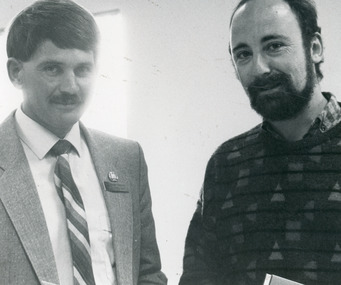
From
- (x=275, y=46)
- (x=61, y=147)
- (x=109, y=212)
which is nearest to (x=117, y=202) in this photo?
(x=109, y=212)

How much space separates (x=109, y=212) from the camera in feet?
2.47

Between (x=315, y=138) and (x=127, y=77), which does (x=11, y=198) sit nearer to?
(x=127, y=77)

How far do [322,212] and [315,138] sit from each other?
0.36 feet

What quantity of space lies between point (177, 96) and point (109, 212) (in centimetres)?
24

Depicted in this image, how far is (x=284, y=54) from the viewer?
28.1 inches

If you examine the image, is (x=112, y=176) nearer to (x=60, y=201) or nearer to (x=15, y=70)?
(x=60, y=201)

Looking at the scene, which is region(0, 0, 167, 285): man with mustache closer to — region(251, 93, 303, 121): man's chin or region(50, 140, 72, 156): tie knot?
region(50, 140, 72, 156): tie knot

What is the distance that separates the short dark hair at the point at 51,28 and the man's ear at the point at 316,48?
1.12ft

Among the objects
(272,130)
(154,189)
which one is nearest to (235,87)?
(272,130)

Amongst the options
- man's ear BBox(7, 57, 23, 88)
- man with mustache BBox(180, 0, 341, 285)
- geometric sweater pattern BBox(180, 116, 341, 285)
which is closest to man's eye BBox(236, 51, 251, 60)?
man with mustache BBox(180, 0, 341, 285)

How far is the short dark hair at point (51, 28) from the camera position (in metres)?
0.74

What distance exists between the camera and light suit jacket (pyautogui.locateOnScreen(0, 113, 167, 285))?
0.68 meters

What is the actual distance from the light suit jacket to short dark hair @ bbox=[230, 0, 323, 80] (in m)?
0.34

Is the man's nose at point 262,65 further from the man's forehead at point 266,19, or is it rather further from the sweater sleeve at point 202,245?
the sweater sleeve at point 202,245
